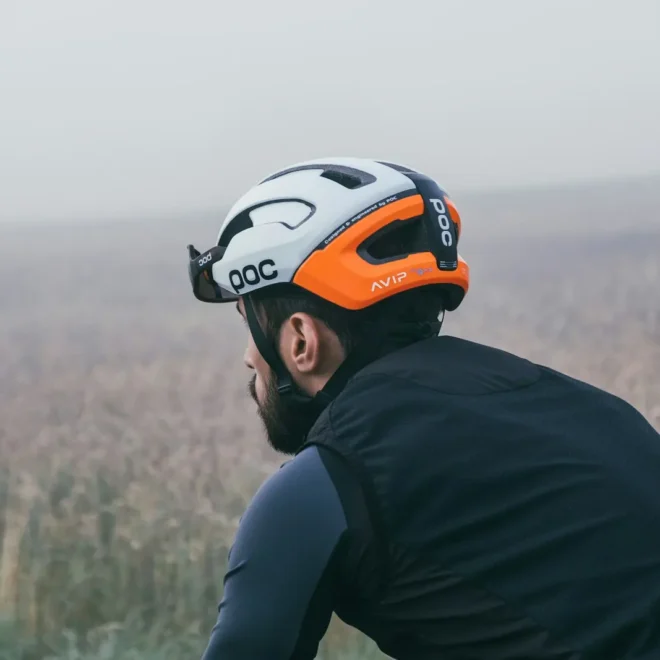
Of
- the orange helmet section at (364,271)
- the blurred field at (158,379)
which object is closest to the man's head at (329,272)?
the orange helmet section at (364,271)

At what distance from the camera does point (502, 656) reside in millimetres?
1524

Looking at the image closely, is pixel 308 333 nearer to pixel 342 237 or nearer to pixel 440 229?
pixel 342 237

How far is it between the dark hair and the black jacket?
0.30 meters

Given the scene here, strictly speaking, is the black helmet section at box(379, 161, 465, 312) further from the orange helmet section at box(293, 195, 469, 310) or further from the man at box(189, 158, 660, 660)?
the man at box(189, 158, 660, 660)

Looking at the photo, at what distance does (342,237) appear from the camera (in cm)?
194

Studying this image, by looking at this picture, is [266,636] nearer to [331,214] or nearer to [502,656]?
[502,656]

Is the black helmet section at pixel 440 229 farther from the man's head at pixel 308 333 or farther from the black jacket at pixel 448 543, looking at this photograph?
the black jacket at pixel 448 543

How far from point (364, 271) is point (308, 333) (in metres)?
0.15

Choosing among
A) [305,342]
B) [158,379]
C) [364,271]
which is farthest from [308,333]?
[158,379]

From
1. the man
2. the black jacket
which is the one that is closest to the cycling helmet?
the man

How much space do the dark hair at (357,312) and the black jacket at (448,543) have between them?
295mm

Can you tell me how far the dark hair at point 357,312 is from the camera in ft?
6.27

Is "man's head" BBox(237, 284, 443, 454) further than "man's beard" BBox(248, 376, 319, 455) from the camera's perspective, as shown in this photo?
No

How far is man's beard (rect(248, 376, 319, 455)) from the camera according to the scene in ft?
6.66
